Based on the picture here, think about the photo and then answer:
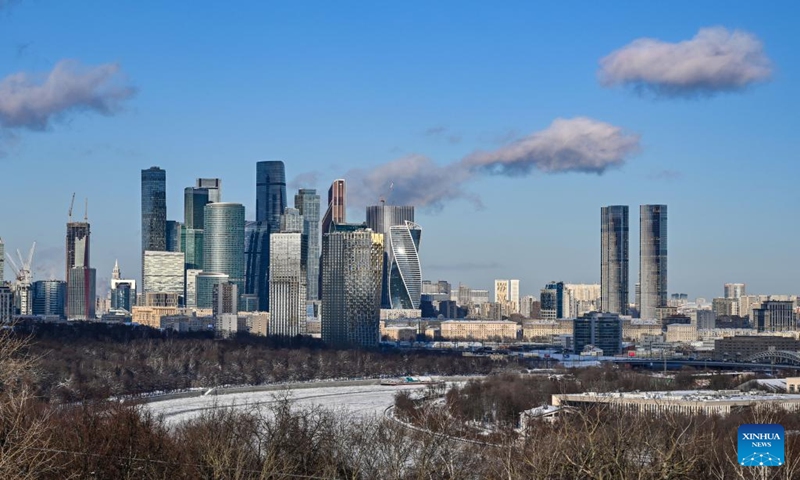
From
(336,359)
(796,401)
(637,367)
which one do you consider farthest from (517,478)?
(637,367)

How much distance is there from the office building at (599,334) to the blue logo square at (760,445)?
14661 cm

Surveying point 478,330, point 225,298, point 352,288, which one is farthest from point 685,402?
point 225,298

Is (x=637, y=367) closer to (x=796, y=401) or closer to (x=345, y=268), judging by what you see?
(x=345, y=268)

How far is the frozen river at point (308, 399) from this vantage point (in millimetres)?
65750

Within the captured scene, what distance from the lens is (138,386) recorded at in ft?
279

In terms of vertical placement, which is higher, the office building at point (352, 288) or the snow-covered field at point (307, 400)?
the office building at point (352, 288)

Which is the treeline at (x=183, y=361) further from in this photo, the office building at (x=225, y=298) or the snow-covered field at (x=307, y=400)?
the office building at (x=225, y=298)

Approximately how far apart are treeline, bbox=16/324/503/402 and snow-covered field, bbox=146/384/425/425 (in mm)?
4064

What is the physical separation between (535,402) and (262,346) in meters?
58.1

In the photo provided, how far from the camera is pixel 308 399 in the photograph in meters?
78.7

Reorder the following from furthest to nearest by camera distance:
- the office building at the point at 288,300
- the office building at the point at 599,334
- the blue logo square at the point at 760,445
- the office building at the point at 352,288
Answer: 1. the office building at the point at 288,300
2. the office building at the point at 599,334
3. the office building at the point at 352,288
4. the blue logo square at the point at 760,445

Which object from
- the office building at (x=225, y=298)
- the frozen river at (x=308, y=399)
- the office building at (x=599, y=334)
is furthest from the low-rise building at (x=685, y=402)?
the office building at (x=225, y=298)

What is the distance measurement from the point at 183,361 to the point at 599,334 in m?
72.1

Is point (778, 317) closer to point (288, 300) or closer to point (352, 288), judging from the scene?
point (288, 300)
